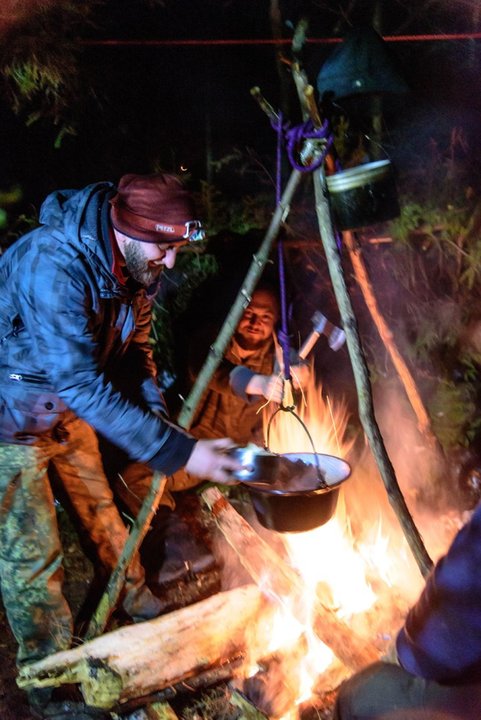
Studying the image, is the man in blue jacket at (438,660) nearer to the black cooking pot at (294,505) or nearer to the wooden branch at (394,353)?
the black cooking pot at (294,505)

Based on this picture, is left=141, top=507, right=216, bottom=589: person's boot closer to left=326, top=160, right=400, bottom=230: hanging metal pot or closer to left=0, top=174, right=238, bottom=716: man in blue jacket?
left=0, top=174, right=238, bottom=716: man in blue jacket

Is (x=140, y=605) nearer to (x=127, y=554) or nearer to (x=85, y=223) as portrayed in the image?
(x=127, y=554)

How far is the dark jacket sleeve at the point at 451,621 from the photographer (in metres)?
1.67

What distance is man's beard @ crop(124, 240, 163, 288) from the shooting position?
3.25 m

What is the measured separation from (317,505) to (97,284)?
176 cm

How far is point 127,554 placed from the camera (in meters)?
3.63

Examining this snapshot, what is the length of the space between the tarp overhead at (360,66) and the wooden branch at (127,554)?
270 centimetres

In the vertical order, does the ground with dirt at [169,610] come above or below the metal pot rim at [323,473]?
below

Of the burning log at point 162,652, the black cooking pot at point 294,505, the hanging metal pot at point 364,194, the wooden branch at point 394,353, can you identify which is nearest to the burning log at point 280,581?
the burning log at point 162,652

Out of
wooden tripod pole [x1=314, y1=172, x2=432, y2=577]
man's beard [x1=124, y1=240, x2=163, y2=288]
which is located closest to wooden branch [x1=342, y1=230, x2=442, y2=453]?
wooden tripod pole [x1=314, y1=172, x2=432, y2=577]

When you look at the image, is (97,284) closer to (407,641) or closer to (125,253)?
(125,253)

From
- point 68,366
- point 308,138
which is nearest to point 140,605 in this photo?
point 68,366

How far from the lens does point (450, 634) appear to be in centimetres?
179

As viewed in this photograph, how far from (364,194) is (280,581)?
8.68ft
